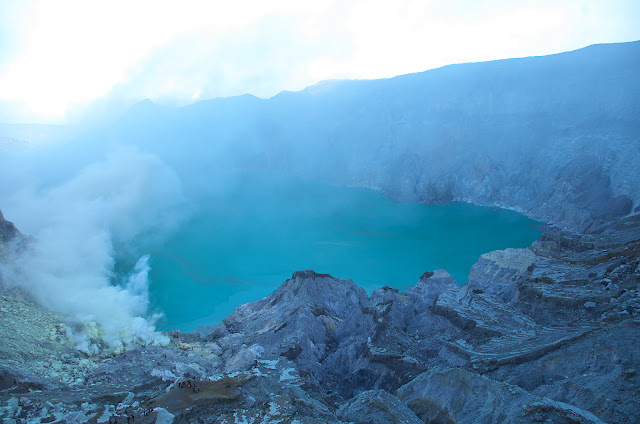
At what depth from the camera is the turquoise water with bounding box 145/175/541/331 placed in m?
33.7

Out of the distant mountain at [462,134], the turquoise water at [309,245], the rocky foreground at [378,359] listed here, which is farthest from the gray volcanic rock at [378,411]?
the distant mountain at [462,134]

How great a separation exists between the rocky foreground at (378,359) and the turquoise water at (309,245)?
367 inches

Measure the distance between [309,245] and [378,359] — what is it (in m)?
28.2

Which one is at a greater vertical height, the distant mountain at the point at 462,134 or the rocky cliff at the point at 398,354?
the distant mountain at the point at 462,134

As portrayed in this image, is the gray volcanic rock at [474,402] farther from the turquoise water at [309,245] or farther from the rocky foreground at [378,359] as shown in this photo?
the turquoise water at [309,245]

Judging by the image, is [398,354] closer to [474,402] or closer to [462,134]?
[474,402]

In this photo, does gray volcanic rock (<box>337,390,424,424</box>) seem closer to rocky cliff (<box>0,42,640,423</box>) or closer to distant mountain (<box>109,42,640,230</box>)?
rocky cliff (<box>0,42,640,423</box>)

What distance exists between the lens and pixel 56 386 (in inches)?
561

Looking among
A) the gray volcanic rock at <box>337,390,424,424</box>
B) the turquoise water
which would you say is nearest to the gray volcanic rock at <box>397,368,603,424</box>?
the gray volcanic rock at <box>337,390,424,424</box>

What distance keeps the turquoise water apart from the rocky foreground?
9.33 metres

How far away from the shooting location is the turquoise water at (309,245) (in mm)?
33688

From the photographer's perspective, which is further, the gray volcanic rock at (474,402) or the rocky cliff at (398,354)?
the rocky cliff at (398,354)

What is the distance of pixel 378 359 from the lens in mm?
16422

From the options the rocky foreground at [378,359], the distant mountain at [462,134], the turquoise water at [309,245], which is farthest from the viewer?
the distant mountain at [462,134]
